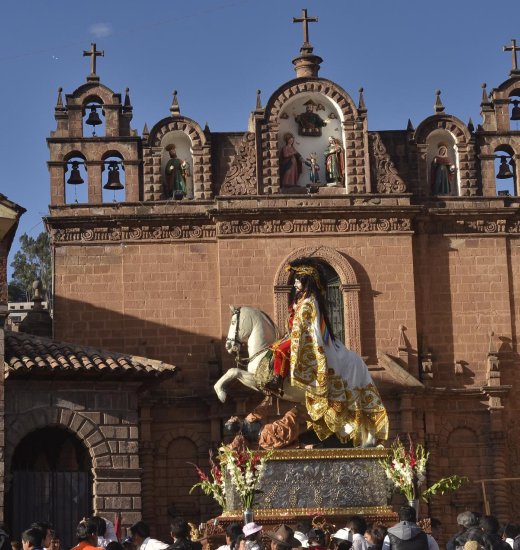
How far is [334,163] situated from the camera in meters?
37.0

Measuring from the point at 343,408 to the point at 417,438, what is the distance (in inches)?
419

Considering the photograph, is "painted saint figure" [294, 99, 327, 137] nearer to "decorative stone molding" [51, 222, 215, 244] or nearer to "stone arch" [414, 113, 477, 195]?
"stone arch" [414, 113, 477, 195]

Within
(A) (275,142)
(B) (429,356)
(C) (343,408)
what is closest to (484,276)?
(B) (429,356)

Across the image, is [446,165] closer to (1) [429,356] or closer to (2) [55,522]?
(1) [429,356]

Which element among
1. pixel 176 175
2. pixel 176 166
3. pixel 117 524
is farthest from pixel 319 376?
pixel 176 166

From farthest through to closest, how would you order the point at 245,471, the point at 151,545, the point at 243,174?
the point at 243,174 → the point at 245,471 → the point at 151,545

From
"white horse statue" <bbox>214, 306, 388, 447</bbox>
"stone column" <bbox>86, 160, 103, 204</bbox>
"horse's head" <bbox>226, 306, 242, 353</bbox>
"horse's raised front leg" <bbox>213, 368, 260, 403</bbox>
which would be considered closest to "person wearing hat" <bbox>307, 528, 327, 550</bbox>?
"white horse statue" <bbox>214, 306, 388, 447</bbox>

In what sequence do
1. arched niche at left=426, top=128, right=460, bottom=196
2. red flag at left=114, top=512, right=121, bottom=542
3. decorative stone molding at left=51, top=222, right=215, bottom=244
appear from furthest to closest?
1. arched niche at left=426, top=128, right=460, bottom=196
2. decorative stone molding at left=51, top=222, right=215, bottom=244
3. red flag at left=114, top=512, right=121, bottom=542

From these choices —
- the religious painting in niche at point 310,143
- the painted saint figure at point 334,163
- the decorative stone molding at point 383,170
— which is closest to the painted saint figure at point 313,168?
the religious painting in niche at point 310,143

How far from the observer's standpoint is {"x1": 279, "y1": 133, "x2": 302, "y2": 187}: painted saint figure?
1462 inches

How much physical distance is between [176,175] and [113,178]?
149cm

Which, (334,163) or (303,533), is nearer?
(303,533)

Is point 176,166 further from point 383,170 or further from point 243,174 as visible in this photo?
point 383,170

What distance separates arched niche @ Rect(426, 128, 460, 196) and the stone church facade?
87 millimetres
